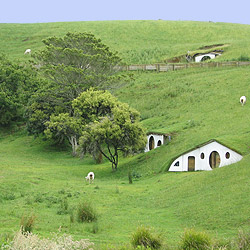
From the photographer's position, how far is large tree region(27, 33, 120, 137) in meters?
56.9

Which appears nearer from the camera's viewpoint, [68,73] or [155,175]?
[155,175]

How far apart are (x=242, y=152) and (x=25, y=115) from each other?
3335cm

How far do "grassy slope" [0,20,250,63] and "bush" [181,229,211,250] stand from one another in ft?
252

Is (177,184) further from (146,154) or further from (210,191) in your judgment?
(146,154)

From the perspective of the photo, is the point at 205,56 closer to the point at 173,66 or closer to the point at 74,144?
the point at 173,66

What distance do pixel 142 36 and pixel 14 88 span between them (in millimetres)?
49460

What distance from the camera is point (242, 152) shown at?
3781 centimetres

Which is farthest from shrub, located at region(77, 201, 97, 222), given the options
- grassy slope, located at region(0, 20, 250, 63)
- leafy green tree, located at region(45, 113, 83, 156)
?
grassy slope, located at region(0, 20, 250, 63)

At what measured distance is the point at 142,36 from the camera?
11288cm

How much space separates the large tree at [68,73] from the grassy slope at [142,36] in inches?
1338

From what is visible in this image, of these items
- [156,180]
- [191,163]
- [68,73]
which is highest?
[68,73]

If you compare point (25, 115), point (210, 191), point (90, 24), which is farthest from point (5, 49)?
point (210, 191)

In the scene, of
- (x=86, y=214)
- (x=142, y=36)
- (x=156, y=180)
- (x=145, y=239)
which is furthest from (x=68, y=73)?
(x=142, y=36)

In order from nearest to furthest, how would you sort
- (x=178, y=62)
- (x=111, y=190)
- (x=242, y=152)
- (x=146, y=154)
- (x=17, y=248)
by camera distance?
(x=17, y=248) → (x=111, y=190) → (x=242, y=152) → (x=146, y=154) → (x=178, y=62)
